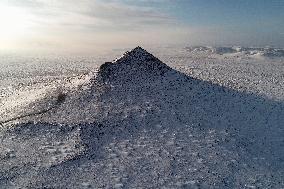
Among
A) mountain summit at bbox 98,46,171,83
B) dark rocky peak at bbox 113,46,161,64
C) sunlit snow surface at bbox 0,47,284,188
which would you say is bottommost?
sunlit snow surface at bbox 0,47,284,188

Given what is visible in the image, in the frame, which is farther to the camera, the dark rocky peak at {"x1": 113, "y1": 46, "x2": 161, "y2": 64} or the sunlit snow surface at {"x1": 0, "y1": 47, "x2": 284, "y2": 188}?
the dark rocky peak at {"x1": 113, "y1": 46, "x2": 161, "y2": 64}

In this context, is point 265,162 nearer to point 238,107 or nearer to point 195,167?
point 195,167

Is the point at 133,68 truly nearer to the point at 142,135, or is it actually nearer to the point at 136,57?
the point at 136,57

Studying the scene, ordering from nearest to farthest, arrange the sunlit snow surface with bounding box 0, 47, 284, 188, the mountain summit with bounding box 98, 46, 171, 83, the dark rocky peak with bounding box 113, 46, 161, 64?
1. the sunlit snow surface with bounding box 0, 47, 284, 188
2. the mountain summit with bounding box 98, 46, 171, 83
3. the dark rocky peak with bounding box 113, 46, 161, 64

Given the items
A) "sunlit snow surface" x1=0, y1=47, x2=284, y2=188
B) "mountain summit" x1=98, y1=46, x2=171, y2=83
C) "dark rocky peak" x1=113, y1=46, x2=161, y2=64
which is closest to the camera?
"sunlit snow surface" x1=0, y1=47, x2=284, y2=188

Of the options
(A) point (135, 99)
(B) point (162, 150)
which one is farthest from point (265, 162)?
(A) point (135, 99)

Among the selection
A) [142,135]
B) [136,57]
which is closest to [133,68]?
[136,57]
